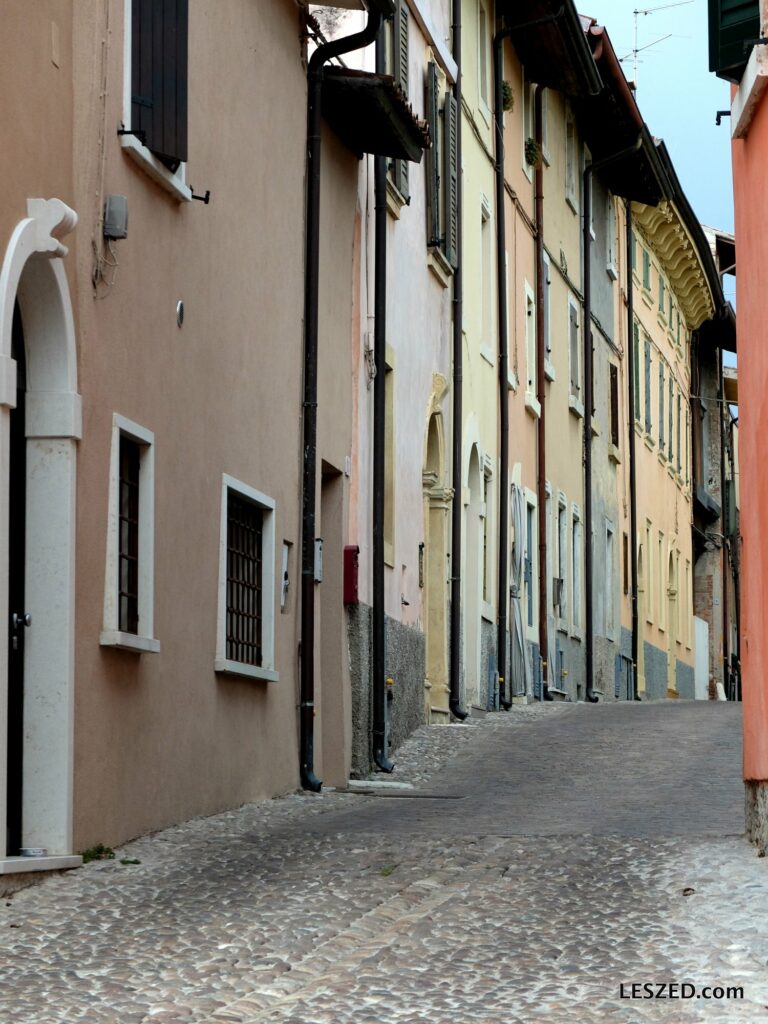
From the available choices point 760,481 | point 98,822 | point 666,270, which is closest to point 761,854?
point 760,481

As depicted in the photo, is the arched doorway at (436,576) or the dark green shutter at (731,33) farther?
the arched doorway at (436,576)

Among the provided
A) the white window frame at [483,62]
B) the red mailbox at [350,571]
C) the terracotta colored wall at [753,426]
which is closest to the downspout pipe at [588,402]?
the white window frame at [483,62]

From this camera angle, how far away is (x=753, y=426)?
1054 cm

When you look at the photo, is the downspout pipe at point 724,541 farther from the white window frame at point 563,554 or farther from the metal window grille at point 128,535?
the metal window grille at point 128,535

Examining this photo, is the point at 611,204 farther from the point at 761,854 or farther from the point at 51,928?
the point at 51,928

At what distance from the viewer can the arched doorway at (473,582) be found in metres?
21.7

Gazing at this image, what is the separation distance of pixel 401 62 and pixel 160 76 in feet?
24.5

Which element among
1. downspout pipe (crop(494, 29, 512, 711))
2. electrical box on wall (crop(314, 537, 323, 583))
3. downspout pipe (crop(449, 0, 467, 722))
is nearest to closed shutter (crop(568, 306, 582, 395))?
downspout pipe (crop(494, 29, 512, 711))

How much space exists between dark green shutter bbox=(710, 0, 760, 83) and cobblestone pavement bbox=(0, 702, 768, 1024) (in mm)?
4100

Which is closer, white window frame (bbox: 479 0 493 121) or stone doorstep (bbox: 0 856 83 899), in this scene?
stone doorstep (bbox: 0 856 83 899)

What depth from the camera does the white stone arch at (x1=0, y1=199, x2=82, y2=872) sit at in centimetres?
923

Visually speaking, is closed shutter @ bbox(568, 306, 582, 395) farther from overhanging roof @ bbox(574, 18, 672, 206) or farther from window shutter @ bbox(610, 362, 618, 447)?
window shutter @ bbox(610, 362, 618, 447)

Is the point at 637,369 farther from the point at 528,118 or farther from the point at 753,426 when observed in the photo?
the point at 753,426

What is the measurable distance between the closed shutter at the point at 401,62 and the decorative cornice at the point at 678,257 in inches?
670
